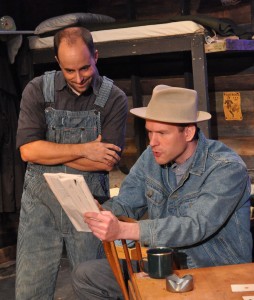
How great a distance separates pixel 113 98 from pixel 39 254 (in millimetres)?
1068

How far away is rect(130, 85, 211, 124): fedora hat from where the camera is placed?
343 cm

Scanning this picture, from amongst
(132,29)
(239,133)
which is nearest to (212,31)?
(132,29)

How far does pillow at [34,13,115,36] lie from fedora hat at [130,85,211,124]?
156 inches

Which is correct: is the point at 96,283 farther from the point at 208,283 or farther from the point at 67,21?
the point at 67,21

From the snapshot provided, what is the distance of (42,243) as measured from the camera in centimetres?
411

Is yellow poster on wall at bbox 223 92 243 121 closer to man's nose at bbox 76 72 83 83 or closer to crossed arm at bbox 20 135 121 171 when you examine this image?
crossed arm at bbox 20 135 121 171

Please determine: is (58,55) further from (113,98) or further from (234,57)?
(234,57)

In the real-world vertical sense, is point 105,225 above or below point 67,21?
below

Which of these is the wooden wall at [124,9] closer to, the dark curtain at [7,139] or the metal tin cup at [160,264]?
the dark curtain at [7,139]

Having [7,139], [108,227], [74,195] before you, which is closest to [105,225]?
[108,227]

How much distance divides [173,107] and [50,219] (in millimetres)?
1177

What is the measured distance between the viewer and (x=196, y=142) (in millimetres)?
3555

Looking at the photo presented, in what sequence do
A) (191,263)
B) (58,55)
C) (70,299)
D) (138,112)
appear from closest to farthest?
(191,263) < (138,112) < (58,55) < (70,299)

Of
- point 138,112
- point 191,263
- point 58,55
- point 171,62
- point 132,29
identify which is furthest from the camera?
point 171,62
